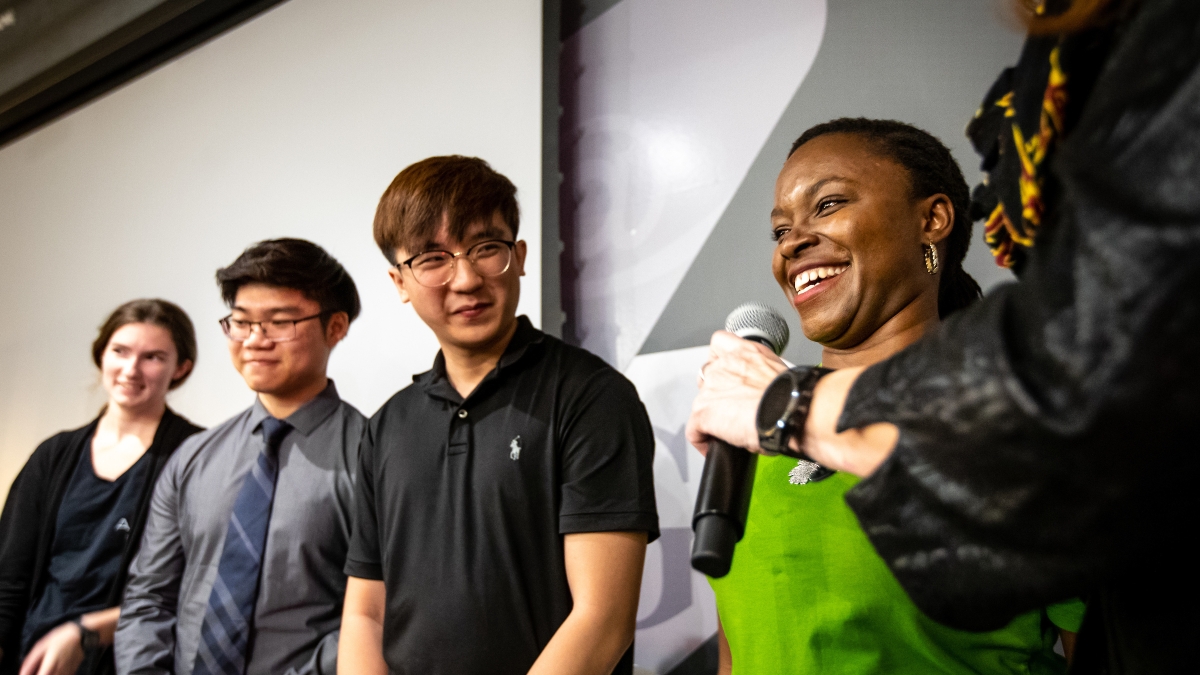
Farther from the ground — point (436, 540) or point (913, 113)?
point (913, 113)

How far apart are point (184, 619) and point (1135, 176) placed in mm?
2385

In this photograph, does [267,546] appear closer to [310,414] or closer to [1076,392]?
[310,414]

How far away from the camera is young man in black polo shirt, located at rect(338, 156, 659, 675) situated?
1604 mm

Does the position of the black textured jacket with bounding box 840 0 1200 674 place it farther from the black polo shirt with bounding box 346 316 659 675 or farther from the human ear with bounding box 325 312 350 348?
the human ear with bounding box 325 312 350 348

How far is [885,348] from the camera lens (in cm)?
148

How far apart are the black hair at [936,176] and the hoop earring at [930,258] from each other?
0.21 ft

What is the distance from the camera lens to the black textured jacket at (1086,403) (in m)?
Answer: 0.51

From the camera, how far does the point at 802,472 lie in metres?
1.49

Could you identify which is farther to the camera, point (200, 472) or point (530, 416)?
point (200, 472)

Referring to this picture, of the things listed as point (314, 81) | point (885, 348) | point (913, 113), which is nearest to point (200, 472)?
point (314, 81)

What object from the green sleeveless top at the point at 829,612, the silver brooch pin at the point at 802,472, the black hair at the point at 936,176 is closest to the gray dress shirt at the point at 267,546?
the green sleeveless top at the point at 829,612

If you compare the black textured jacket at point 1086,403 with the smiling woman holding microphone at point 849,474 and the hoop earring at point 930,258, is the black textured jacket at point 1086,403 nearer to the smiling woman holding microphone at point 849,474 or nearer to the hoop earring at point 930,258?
the smiling woman holding microphone at point 849,474

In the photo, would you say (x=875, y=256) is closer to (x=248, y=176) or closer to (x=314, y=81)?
(x=314, y=81)

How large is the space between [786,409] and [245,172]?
3.05 meters
